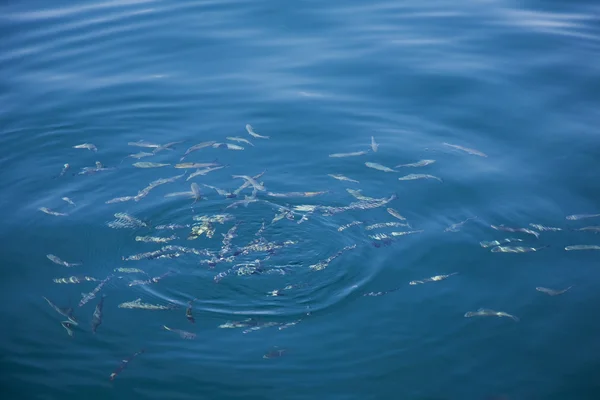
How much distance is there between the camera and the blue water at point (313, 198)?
18.2 feet

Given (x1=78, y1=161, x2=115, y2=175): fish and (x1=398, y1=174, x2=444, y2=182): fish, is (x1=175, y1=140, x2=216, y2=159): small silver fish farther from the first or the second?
(x1=398, y1=174, x2=444, y2=182): fish

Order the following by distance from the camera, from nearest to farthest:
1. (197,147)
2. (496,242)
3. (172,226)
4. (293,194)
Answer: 1. (496,242)
2. (172,226)
3. (293,194)
4. (197,147)

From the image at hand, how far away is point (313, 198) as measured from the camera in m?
7.70

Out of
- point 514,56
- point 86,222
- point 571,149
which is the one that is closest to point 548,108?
point 571,149

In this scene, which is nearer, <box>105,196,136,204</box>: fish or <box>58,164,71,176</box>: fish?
<box>105,196,136,204</box>: fish

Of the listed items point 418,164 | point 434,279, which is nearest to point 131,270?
point 434,279

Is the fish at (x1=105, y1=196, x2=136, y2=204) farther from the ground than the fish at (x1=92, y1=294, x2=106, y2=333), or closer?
farther from the ground

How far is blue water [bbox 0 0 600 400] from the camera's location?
18.2 feet

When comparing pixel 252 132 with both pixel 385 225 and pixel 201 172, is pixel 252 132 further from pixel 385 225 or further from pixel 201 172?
pixel 385 225

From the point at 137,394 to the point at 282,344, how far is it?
145 centimetres

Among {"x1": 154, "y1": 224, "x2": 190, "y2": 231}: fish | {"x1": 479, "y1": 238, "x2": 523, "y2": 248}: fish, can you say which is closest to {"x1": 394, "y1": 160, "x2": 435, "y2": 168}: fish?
{"x1": 479, "y1": 238, "x2": 523, "y2": 248}: fish

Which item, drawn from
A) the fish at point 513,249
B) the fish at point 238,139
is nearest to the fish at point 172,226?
the fish at point 238,139

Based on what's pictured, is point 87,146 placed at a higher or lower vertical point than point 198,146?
higher

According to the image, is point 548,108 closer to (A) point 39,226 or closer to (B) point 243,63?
(B) point 243,63
